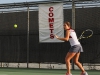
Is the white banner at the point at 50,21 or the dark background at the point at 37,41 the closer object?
the dark background at the point at 37,41

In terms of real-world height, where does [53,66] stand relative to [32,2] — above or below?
below

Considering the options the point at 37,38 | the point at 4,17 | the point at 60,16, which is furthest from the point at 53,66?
the point at 4,17

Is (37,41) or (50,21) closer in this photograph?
(50,21)

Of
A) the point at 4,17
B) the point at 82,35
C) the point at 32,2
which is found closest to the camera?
the point at 82,35

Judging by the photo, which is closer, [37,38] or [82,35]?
[82,35]

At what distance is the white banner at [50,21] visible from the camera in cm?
1377

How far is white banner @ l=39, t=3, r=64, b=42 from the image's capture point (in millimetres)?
13773

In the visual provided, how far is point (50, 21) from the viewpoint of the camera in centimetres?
1401

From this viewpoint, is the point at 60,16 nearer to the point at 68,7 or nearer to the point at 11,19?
the point at 68,7

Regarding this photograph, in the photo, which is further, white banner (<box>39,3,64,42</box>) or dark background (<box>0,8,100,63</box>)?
white banner (<box>39,3,64,42</box>)

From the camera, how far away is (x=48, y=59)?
1430cm

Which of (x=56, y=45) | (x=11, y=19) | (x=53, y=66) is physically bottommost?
(x=53, y=66)

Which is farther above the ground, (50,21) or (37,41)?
(50,21)

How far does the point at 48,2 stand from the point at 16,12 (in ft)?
6.52
